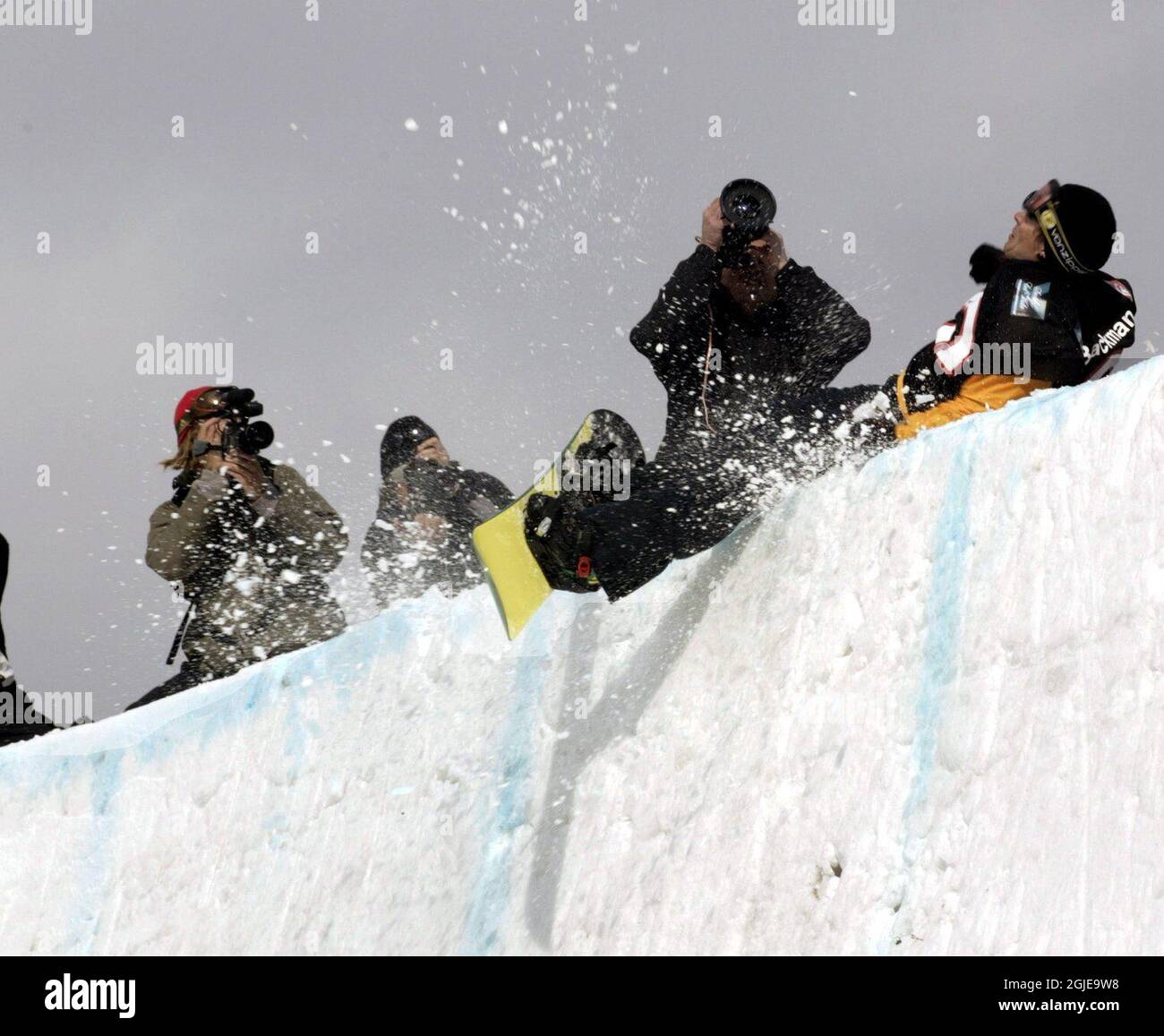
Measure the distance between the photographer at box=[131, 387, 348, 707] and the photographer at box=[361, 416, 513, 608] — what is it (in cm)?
26

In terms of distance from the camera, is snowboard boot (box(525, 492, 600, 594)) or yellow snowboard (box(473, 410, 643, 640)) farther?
yellow snowboard (box(473, 410, 643, 640))

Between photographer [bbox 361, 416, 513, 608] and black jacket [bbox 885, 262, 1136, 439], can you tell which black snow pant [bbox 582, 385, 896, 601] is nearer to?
black jacket [bbox 885, 262, 1136, 439]

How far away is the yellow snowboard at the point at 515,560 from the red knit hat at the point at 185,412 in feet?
4.94

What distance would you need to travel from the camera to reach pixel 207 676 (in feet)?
15.1

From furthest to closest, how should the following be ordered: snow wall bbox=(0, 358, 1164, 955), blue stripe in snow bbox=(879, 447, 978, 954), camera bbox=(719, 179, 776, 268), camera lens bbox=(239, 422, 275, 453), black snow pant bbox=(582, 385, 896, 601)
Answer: camera lens bbox=(239, 422, 275, 453), camera bbox=(719, 179, 776, 268), black snow pant bbox=(582, 385, 896, 601), blue stripe in snow bbox=(879, 447, 978, 954), snow wall bbox=(0, 358, 1164, 955)

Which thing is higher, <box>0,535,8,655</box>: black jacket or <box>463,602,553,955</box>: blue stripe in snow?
<box>0,535,8,655</box>: black jacket

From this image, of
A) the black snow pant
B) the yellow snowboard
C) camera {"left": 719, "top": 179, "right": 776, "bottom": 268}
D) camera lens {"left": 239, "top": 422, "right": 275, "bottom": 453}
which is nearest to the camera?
the black snow pant

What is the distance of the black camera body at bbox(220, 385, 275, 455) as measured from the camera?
15.0 ft

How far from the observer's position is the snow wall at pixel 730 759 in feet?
7.34

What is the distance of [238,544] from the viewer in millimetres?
4441

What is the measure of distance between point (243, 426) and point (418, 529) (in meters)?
0.73

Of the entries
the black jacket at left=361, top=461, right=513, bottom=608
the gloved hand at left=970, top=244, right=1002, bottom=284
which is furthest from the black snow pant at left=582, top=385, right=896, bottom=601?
the black jacket at left=361, top=461, right=513, bottom=608

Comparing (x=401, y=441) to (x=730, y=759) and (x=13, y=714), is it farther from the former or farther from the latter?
(x=730, y=759)

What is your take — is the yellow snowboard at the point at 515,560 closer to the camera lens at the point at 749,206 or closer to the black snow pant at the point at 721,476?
the black snow pant at the point at 721,476
